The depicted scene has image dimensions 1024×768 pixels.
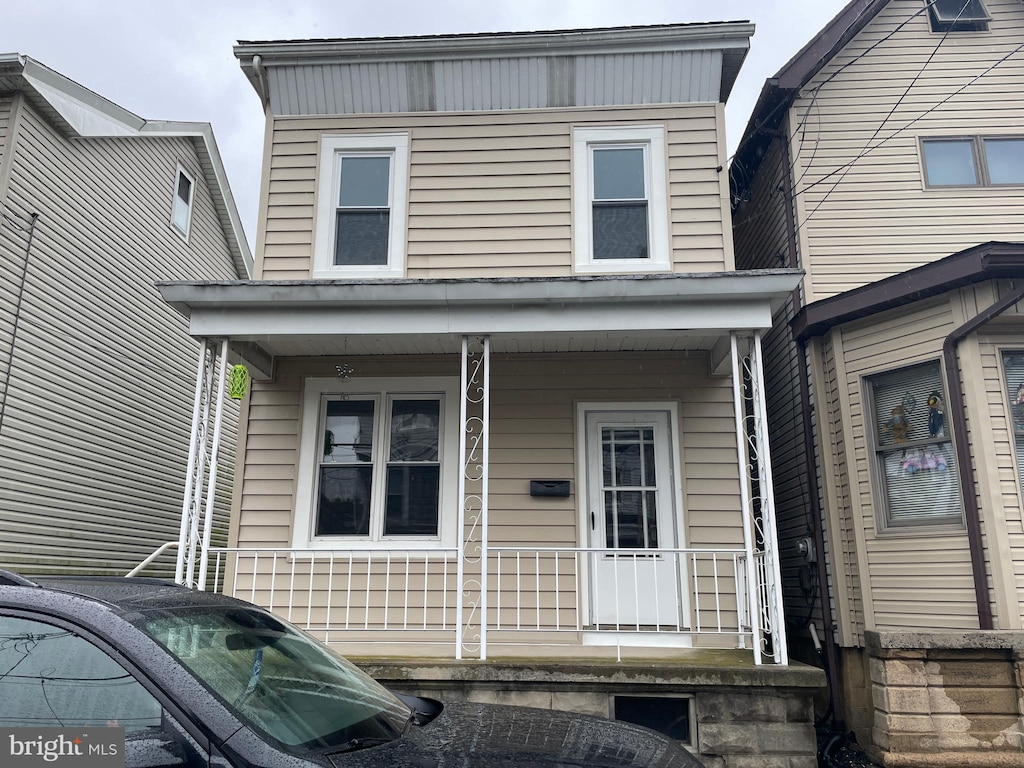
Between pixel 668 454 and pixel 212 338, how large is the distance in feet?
13.5

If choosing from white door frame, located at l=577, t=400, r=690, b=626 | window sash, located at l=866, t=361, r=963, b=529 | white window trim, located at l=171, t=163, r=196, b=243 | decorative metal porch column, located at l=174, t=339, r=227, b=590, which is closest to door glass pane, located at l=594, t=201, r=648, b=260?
white door frame, located at l=577, t=400, r=690, b=626

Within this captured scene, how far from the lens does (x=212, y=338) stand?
6324mm

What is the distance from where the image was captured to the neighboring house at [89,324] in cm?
827

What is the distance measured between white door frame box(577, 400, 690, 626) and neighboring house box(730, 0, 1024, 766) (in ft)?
5.31

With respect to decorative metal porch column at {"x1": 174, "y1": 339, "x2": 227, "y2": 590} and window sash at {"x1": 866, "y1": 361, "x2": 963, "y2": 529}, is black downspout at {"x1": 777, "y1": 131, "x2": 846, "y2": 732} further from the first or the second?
decorative metal porch column at {"x1": 174, "y1": 339, "x2": 227, "y2": 590}

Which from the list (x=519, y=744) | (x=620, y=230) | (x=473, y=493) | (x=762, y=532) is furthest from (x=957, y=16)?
(x=519, y=744)

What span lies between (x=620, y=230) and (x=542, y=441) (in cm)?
227

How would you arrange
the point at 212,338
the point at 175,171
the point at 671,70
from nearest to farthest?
the point at 212,338 < the point at 671,70 < the point at 175,171

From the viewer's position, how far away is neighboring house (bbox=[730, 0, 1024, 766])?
5.41 m

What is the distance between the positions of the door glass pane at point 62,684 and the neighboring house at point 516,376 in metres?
3.46

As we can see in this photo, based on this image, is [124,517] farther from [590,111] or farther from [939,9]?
[939,9]

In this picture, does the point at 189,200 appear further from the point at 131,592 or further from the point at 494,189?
the point at 131,592

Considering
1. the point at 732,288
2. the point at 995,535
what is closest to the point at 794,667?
the point at 995,535

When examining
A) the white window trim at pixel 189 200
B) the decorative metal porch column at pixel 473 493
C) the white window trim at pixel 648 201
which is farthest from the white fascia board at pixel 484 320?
the white window trim at pixel 189 200
